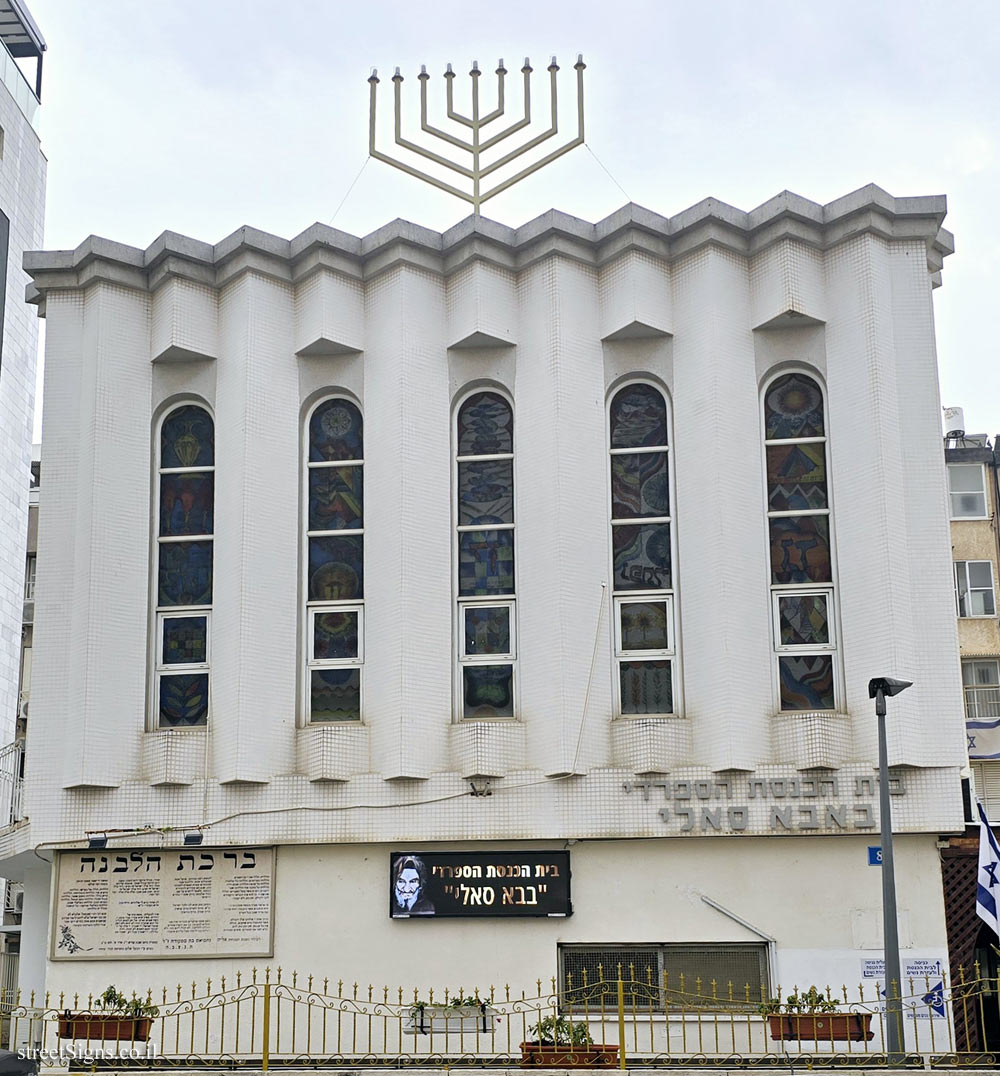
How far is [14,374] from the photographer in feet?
157

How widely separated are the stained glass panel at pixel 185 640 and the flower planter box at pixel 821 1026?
30.0ft

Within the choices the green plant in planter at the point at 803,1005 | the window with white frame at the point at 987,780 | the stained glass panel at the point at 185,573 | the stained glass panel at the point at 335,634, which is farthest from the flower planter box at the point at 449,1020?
the window with white frame at the point at 987,780

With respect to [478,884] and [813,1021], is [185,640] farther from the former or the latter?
[813,1021]

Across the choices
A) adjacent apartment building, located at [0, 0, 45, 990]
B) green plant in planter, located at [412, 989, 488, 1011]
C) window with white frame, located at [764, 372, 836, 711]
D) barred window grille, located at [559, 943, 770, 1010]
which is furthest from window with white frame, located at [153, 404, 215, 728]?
adjacent apartment building, located at [0, 0, 45, 990]

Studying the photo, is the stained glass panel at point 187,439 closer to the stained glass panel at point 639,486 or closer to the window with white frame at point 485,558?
the window with white frame at point 485,558

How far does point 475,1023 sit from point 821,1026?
169 inches

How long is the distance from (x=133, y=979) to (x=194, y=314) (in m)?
9.33

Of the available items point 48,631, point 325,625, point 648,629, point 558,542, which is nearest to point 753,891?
point 648,629

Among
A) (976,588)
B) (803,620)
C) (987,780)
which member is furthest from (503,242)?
(976,588)

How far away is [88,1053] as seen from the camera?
60.6 feet

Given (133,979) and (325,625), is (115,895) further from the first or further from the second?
(325,625)

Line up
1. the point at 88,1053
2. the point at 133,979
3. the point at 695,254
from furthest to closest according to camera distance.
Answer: the point at 695,254
the point at 133,979
the point at 88,1053

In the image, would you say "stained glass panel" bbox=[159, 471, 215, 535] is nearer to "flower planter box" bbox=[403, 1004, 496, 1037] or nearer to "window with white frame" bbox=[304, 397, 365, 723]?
"window with white frame" bbox=[304, 397, 365, 723]

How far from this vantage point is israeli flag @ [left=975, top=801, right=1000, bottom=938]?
1798 cm
